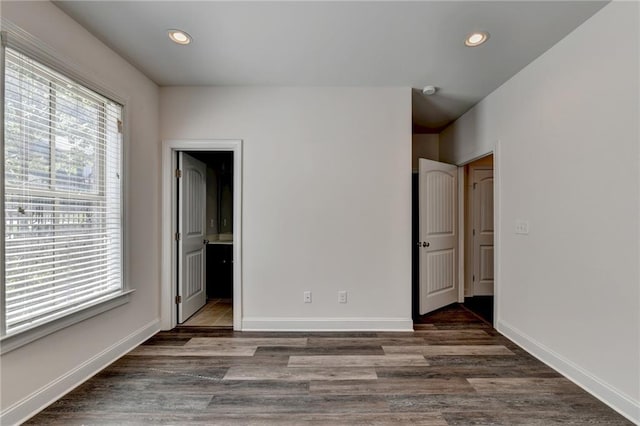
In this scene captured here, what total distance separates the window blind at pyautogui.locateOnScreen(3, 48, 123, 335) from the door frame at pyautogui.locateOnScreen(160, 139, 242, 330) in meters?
0.58

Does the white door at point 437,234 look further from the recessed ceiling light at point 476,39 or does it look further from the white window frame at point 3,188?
the white window frame at point 3,188

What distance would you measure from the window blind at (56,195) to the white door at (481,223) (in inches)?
174

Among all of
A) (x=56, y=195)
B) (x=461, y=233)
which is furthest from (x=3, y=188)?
(x=461, y=233)

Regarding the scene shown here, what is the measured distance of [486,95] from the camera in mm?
3219

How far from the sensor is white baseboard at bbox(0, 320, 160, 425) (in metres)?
1.64

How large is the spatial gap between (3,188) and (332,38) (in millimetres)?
2289

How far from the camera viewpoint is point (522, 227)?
264 centimetres

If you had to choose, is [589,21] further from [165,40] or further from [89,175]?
[89,175]

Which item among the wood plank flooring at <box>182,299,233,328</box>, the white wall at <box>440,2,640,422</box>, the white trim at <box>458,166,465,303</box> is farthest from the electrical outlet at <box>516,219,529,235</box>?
the wood plank flooring at <box>182,299,233,328</box>

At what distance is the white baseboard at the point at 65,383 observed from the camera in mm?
1644

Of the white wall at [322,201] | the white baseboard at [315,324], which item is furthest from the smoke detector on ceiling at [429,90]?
the white baseboard at [315,324]

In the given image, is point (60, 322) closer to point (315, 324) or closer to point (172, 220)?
point (172, 220)

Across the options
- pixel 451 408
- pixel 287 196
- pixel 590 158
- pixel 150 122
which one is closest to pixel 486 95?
pixel 590 158

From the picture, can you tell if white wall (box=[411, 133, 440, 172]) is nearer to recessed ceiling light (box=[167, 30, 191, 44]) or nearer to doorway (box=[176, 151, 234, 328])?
doorway (box=[176, 151, 234, 328])
